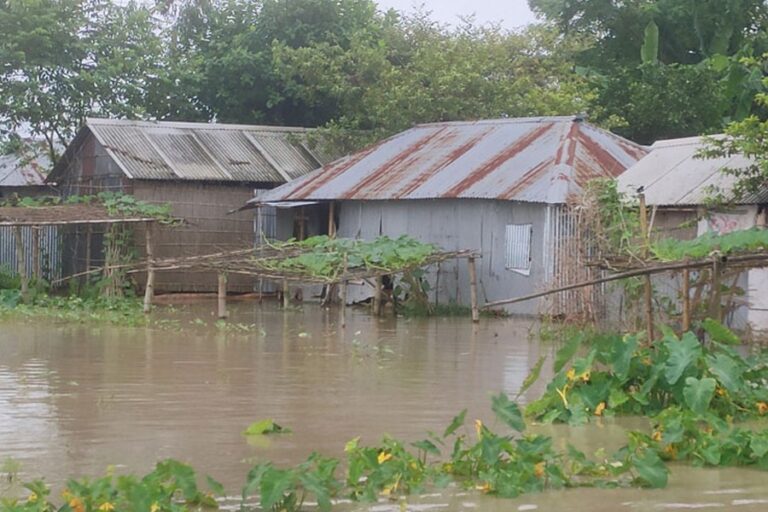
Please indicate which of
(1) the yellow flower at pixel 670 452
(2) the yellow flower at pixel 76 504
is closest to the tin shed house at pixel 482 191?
(1) the yellow flower at pixel 670 452

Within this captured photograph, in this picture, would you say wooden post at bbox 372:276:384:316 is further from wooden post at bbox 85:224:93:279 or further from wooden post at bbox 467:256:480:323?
wooden post at bbox 85:224:93:279

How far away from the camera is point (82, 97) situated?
29219mm

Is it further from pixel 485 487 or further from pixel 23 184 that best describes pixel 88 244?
pixel 485 487

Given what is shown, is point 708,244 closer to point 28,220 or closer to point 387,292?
point 387,292

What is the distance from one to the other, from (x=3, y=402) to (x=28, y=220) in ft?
38.4

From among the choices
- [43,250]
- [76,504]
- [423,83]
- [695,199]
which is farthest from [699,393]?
[43,250]

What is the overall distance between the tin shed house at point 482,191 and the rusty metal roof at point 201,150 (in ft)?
4.07

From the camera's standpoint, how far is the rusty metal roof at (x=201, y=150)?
26.5 m

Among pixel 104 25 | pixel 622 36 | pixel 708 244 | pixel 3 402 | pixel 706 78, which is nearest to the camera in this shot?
pixel 3 402

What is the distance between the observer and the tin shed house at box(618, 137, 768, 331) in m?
17.5

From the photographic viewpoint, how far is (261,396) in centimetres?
1241

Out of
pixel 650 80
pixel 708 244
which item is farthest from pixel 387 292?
pixel 708 244

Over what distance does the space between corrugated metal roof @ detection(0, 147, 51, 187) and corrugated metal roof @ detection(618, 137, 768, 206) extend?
48.9 ft

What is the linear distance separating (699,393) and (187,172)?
1775cm
